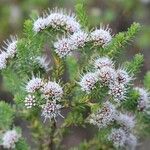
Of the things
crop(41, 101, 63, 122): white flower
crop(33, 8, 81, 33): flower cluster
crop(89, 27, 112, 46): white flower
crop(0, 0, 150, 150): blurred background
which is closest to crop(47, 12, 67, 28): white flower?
crop(33, 8, 81, 33): flower cluster

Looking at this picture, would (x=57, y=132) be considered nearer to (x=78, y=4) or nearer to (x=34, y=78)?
(x=34, y=78)

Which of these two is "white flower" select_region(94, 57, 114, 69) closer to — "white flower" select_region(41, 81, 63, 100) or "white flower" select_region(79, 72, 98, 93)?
"white flower" select_region(79, 72, 98, 93)

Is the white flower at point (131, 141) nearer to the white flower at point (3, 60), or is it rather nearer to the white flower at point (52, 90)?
the white flower at point (52, 90)

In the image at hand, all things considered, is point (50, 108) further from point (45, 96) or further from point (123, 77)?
point (123, 77)

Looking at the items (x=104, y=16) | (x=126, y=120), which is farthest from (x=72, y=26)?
(x=104, y=16)

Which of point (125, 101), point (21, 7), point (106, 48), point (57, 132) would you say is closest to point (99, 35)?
point (106, 48)
